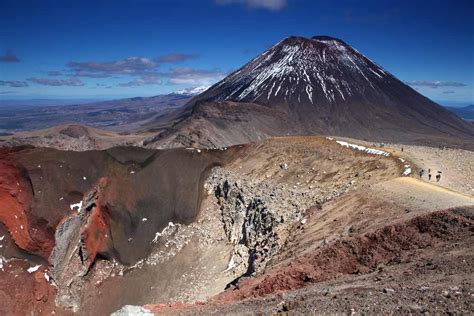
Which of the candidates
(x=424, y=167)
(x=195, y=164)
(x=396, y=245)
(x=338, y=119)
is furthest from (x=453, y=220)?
(x=338, y=119)

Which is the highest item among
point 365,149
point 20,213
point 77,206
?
point 365,149

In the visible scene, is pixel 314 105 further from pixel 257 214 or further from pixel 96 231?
pixel 96 231

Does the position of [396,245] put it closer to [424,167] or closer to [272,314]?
[272,314]

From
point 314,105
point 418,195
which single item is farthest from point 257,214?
point 314,105

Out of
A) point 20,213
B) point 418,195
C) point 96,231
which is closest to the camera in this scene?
point 418,195

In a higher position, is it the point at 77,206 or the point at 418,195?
the point at 418,195

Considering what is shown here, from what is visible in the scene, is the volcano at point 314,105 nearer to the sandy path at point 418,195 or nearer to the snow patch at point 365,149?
the snow patch at point 365,149

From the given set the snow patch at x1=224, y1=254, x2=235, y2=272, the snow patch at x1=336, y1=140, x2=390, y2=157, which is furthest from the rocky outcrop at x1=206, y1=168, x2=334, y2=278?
the snow patch at x1=336, y1=140, x2=390, y2=157

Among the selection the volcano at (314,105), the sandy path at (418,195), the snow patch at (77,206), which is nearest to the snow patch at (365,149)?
the sandy path at (418,195)
